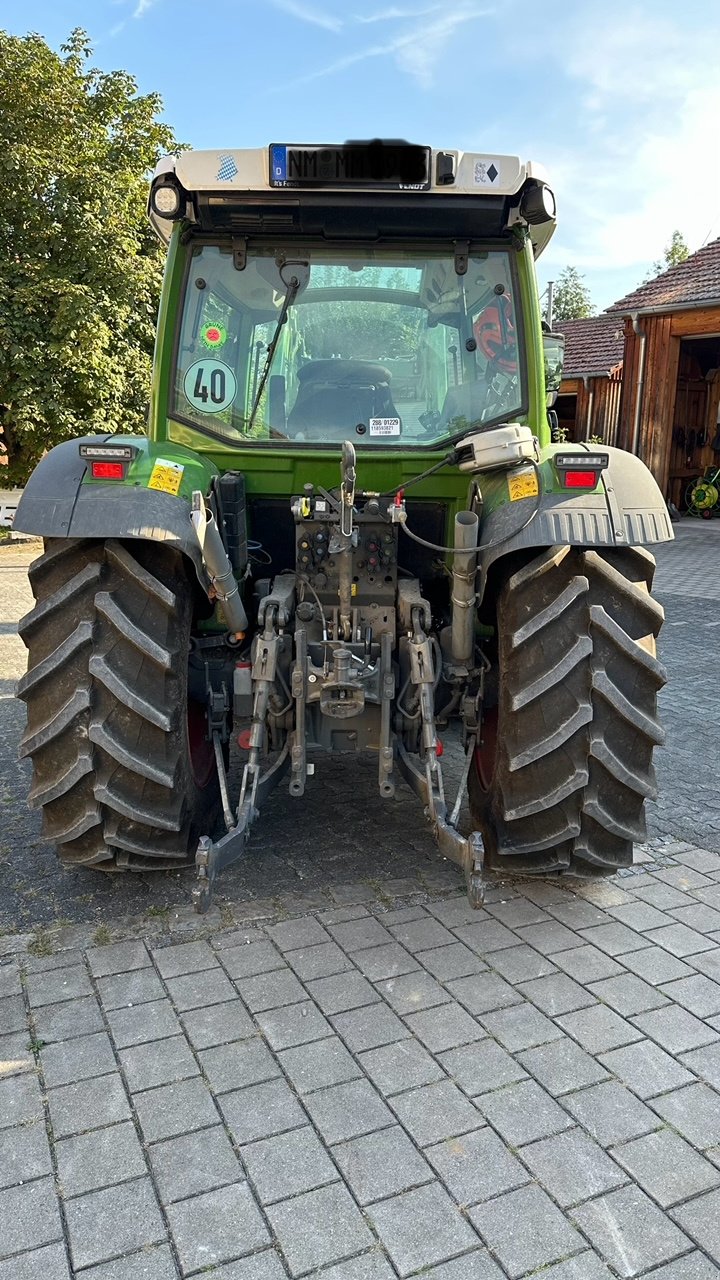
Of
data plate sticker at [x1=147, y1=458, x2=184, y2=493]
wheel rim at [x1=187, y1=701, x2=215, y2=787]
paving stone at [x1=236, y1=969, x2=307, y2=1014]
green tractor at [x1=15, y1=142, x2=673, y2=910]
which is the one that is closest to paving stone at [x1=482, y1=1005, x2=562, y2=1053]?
green tractor at [x1=15, y1=142, x2=673, y2=910]

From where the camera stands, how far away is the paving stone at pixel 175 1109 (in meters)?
2.34

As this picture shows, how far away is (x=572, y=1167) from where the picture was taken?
88.0 inches

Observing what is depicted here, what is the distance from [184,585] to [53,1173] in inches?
72.9

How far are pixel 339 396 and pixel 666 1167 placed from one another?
2831mm

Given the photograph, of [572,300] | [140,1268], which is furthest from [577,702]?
[572,300]

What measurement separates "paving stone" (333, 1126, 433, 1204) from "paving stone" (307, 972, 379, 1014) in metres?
0.53

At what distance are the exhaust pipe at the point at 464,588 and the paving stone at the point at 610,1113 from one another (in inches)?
60.4

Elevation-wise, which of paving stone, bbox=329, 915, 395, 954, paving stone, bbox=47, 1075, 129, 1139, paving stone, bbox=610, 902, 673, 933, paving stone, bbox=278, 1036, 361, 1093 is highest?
paving stone, bbox=610, 902, 673, 933

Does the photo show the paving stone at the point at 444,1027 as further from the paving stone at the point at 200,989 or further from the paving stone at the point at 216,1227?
the paving stone at the point at 216,1227

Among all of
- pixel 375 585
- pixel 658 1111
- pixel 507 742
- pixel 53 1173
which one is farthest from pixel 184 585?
pixel 658 1111

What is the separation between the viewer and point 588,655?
10.2 feet

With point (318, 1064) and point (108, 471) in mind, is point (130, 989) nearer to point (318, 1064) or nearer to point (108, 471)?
point (318, 1064)

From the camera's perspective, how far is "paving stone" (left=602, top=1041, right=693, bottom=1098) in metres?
2.52

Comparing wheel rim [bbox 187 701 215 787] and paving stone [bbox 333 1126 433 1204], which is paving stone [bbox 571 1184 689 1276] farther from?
wheel rim [bbox 187 701 215 787]
